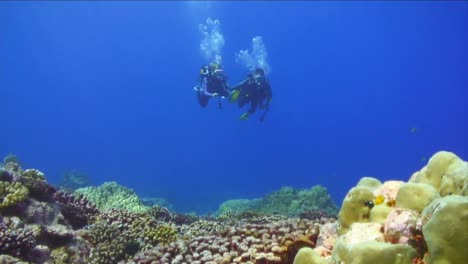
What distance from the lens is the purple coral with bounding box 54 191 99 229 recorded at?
879 cm

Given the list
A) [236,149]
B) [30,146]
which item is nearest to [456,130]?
[236,149]

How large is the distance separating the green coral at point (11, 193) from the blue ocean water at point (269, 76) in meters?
106

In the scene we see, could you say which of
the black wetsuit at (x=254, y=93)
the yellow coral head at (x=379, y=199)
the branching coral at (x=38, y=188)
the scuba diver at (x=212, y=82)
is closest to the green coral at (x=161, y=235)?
the branching coral at (x=38, y=188)

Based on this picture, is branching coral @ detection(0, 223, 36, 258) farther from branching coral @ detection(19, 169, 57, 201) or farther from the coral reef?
the coral reef

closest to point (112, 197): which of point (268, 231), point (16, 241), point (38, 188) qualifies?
point (38, 188)

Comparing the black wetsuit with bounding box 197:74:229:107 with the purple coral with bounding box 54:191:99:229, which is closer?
the purple coral with bounding box 54:191:99:229

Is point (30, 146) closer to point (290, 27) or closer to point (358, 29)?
point (290, 27)

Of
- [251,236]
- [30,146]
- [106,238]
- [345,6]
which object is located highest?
[345,6]

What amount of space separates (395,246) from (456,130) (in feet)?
640

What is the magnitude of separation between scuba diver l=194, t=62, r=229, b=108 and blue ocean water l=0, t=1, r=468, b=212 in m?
96.8

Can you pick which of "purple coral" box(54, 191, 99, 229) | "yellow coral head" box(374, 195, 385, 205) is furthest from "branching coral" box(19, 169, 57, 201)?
"yellow coral head" box(374, 195, 385, 205)

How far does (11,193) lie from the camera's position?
7.71m

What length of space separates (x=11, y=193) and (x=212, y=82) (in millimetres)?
10428

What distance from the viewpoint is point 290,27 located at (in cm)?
18000
